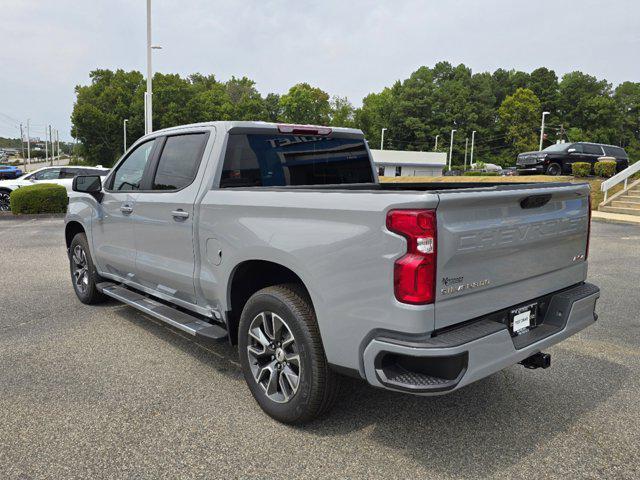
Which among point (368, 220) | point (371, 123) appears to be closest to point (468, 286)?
point (368, 220)

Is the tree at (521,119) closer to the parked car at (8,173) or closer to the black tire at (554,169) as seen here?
→ the black tire at (554,169)

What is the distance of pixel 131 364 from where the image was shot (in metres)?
4.18

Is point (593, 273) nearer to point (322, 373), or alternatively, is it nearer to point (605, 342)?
point (605, 342)

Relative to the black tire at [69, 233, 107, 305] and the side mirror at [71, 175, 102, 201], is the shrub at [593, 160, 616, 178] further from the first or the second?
the side mirror at [71, 175, 102, 201]

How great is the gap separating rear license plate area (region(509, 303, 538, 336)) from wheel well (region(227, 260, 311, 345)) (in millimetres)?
1386

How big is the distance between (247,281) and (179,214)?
2.69 ft

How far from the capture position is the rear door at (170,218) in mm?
3912

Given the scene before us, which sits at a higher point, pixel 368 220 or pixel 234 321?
pixel 368 220

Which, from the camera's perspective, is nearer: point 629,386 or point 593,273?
point 629,386

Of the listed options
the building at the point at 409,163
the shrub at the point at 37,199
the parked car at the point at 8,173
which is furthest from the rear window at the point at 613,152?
the building at the point at 409,163

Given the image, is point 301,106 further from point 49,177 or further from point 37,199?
point 37,199

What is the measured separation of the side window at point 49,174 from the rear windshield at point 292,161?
17591 mm

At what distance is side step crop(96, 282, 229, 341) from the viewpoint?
3.65 metres

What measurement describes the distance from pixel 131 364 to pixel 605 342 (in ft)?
14.1
